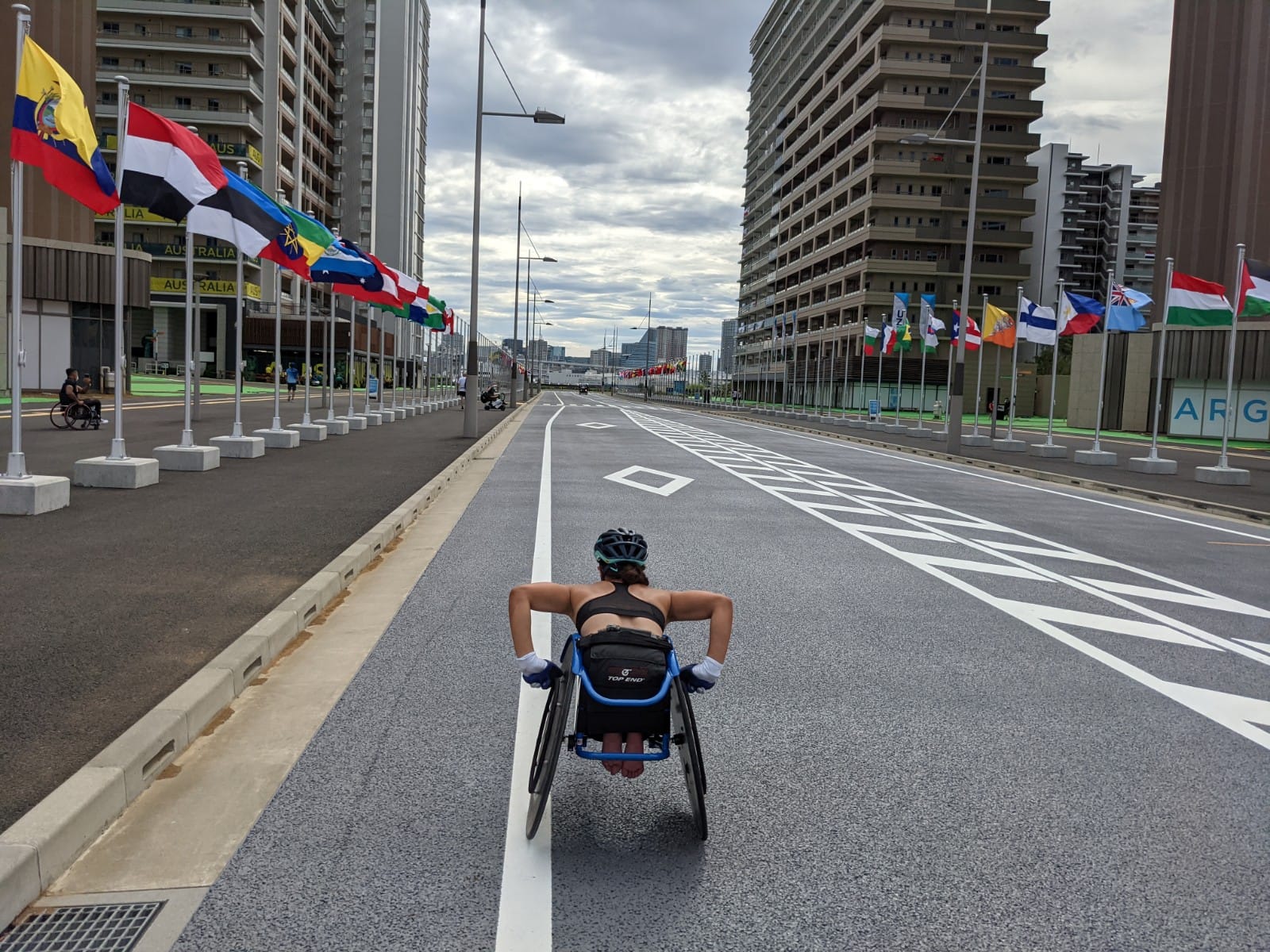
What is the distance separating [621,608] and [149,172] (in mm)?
13307

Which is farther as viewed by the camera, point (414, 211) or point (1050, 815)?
point (414, 211)

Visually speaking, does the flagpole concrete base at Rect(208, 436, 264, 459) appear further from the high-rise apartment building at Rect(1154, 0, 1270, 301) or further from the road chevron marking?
the high-rise apartment building at Rect(1154, 0, 1270, 301)

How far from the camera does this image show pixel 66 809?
387 centimetres

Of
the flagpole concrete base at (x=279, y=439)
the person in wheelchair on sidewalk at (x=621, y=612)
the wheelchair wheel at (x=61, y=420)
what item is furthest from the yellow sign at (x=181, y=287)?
the person in wheelchair on sidewalk at (x=621, y=612)

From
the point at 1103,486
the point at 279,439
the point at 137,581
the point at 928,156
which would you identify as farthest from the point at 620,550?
the point at 928,156

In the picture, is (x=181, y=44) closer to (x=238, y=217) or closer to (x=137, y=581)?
(x=238, y=217)

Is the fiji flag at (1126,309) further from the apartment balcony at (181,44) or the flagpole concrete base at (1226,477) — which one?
the apartment balcony at (181,44)

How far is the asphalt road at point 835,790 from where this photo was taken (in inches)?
137

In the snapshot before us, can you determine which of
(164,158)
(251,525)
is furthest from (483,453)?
(251,525)

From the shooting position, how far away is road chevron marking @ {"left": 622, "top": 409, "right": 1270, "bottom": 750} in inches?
243

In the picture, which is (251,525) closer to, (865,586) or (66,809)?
(865,586)

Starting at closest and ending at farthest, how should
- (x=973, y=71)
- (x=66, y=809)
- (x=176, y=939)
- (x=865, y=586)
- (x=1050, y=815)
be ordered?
(x=176, y=939)
(x=66, y=809)
(x=1050, y=815)
(x=865, y=586)
(x=973, y=71)

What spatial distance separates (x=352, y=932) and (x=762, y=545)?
8.56 meters

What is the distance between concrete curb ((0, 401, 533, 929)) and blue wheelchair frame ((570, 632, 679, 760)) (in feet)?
5.81
